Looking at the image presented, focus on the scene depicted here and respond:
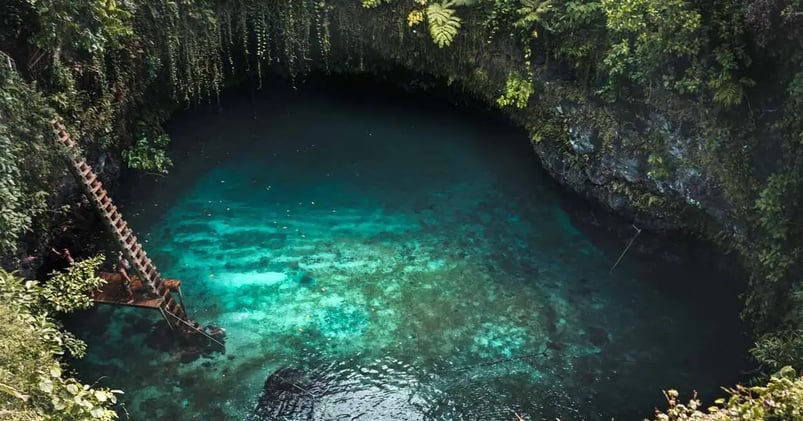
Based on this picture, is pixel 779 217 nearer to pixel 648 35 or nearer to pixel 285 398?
pixel 648 35

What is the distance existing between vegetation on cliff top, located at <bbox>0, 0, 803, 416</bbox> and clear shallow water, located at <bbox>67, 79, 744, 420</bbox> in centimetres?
142

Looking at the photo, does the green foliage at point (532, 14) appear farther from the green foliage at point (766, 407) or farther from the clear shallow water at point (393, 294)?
Answer: the green foliage at point (766, 407)

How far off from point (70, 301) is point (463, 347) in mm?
6239

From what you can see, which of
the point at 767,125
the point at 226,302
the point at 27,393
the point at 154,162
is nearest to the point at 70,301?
the point at 27,393

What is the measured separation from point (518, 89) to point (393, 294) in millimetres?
5462

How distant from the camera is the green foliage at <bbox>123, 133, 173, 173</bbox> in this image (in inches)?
465

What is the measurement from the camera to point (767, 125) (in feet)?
28.2

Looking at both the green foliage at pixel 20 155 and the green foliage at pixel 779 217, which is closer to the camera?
the green foliage at pixel 20 155

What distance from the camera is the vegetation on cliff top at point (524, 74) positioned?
8.01 meters

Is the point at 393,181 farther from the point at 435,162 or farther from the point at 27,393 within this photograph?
the point at 27,393

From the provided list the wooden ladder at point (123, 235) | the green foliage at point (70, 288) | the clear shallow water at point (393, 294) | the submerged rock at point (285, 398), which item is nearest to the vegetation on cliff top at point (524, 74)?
the wooden ladder at point (123, 235)

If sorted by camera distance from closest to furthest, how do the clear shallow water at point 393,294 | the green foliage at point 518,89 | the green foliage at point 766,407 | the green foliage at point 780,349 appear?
the green foliage at point 766,407 → the green foliage at point 780,349 → the clear shallow water at point 393,294 → the green foliage at point 518,89

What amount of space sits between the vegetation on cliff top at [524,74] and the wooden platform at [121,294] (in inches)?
50.5

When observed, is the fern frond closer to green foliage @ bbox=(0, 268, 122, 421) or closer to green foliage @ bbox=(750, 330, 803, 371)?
green foliage @ bbox=(750, 330, 803, 371)
